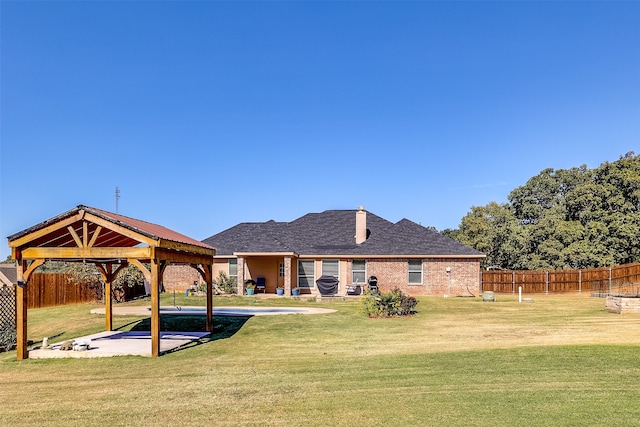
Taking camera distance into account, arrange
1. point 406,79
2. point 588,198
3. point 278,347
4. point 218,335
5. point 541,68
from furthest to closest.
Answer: point 588,198 → point 406,79 → point 541,68 → point 218,335 → point 278,347

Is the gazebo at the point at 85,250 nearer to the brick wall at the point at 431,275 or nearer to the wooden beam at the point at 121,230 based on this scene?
the wooden beam at the point at 121,230

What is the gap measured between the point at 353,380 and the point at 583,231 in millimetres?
39880

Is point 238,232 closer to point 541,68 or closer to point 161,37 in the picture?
point 161,37

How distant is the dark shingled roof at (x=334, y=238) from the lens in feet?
94.7

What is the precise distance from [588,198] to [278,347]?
3944cm

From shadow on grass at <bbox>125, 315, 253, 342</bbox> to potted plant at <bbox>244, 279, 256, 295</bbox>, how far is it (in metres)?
10.1

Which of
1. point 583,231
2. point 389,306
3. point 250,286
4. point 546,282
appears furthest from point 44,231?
point 583,231

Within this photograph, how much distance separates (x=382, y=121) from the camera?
103ft

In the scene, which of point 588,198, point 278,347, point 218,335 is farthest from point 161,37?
point 588,198

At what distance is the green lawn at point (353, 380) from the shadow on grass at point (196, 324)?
26 centimetres

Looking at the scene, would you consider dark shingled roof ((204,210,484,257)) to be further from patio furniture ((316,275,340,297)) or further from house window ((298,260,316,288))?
patio furniture ((316,275,340,297))

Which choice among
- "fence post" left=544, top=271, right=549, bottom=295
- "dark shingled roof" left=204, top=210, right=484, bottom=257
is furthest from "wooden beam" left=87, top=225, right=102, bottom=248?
"fence post" left=544, top=271, right=549, bottom=295

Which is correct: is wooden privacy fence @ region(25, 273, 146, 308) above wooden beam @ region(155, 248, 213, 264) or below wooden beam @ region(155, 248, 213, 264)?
below

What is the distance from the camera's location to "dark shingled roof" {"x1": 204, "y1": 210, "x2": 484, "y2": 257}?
28.9 m
